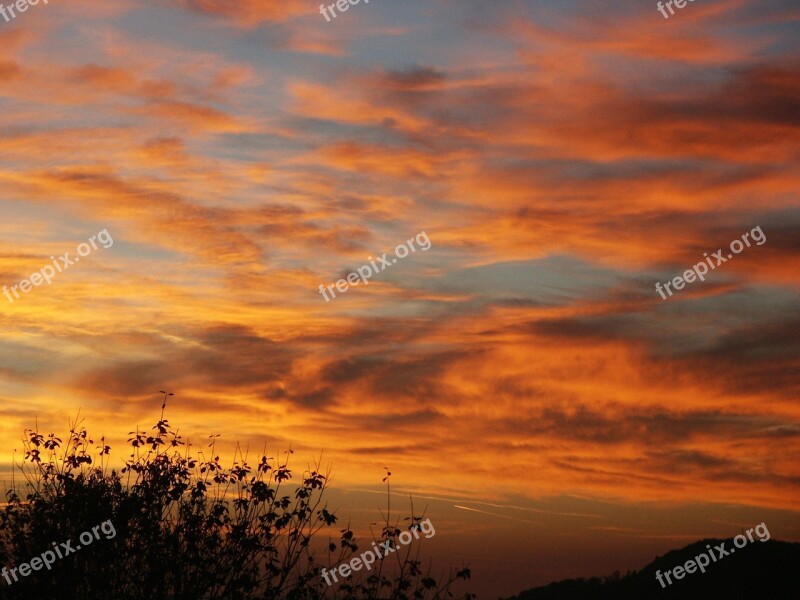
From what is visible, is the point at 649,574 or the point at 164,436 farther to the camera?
the point at 649,574

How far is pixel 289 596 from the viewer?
16531 millimetres

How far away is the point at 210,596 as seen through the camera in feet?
50.9

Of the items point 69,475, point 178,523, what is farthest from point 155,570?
point 69,475

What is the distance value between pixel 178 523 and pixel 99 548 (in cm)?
136

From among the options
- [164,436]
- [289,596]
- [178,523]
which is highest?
[164,436]

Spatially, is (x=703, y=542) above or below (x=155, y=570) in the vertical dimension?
above

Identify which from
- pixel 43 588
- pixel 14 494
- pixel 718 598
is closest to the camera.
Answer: pixel 43 588

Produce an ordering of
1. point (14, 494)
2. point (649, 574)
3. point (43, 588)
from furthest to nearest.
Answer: point (649, 574), point (14, 494), point (43, 588)

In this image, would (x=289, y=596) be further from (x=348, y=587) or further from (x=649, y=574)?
(x=649, y=574)

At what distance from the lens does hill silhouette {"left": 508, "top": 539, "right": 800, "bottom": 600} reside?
65.2 meters

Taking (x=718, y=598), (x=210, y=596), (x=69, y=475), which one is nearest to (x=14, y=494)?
(x=69, y=475)

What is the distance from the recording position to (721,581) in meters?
69.9

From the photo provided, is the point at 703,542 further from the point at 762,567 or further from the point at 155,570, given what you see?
the point at 155,570

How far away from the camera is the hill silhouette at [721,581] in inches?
2569
